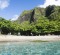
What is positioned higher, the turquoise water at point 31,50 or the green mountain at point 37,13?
the green mountain at point 37,13

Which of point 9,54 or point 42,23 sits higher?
point 42,23

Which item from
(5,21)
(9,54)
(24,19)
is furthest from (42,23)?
(24,19)

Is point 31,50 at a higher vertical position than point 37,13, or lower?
lower

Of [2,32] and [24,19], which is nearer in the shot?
[2,32]

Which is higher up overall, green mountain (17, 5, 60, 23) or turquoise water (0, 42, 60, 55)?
green mountain (17, 5, 60, 23)

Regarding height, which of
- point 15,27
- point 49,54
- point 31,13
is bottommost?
point 49,54

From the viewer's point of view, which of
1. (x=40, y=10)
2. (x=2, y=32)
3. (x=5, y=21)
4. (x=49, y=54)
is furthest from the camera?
(x=40, y=10)

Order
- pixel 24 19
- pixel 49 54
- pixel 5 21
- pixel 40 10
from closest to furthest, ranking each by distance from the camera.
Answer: pixel 49 54, pixel 5 21, pixel 40 10, pixel 24 19

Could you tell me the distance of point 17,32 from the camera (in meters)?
90.3

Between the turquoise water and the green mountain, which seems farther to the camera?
the green mountain

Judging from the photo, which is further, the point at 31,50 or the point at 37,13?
the point at 37,13

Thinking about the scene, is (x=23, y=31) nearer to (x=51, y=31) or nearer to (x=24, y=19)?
(x=51, y=31)

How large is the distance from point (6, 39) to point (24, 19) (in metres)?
132

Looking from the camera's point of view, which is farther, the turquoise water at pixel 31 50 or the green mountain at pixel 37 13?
the green mountain at pixel 37 13
